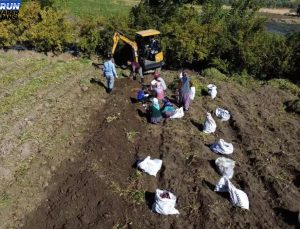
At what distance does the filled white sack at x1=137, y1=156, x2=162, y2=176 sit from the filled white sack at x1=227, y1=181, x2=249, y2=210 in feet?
6.52

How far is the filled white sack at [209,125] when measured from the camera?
1299 cm

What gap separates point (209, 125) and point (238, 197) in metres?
3.77

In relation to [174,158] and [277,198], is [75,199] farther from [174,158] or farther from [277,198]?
[277,198]

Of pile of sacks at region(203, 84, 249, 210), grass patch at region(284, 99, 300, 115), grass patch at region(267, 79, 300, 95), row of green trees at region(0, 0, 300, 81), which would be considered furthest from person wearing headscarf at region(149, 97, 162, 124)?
grass patch at region(267, 79, 300, 95)

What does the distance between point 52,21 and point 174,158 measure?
10397 mm

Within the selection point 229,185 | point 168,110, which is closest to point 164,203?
point 229,185

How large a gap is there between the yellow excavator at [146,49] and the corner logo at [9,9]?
5588 mm

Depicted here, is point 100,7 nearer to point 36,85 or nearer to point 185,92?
point 36,85

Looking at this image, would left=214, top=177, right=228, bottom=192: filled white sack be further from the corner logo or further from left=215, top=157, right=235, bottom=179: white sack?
the corner logo

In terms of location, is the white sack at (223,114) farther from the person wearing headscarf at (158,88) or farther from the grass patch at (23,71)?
the grass patch at (23,71)

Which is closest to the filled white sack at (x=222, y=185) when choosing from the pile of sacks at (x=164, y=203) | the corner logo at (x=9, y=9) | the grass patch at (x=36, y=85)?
the pile of sacks at (x=164, y=203)

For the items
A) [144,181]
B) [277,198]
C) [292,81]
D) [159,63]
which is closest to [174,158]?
[144,181]

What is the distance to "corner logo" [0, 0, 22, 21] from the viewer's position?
1934cm

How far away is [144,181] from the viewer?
10.5 meters
